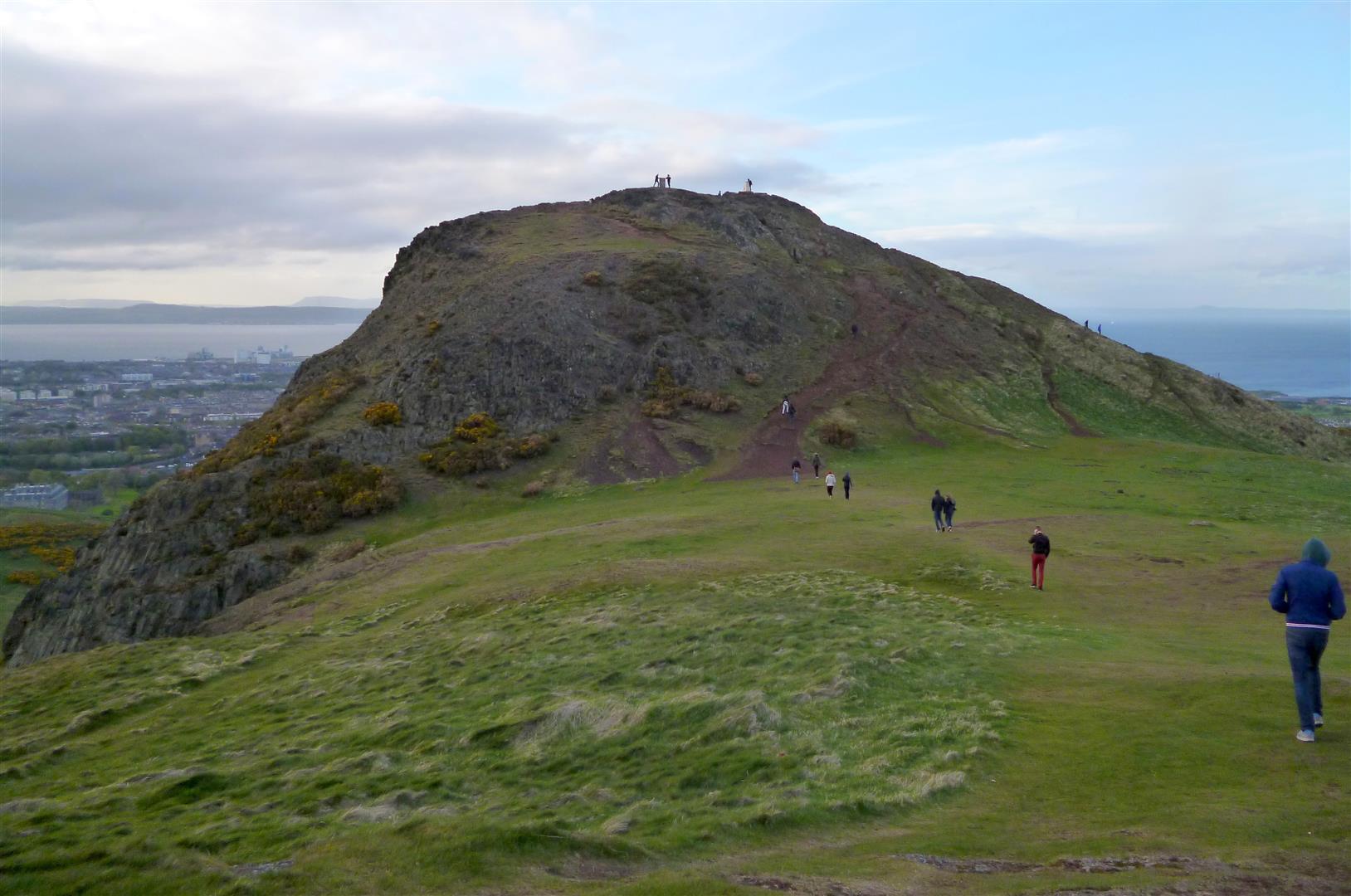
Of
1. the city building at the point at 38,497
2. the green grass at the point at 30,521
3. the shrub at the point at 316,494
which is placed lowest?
the city building at the point at 38,497

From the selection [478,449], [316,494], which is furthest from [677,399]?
[316,494]

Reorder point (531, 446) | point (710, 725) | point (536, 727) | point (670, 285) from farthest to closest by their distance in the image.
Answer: point (670, 285)
point (531, 446)
point (536, 727)
point (710, 725)

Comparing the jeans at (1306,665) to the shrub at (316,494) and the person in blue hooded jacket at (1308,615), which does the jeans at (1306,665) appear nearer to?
the person in blue hooded jacket at (1308,615)

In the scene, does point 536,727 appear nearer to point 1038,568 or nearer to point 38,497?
point 1038,568

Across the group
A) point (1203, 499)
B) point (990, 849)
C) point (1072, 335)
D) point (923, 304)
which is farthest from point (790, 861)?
point (1072, 335)

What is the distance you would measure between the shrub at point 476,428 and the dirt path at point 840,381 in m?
12.9

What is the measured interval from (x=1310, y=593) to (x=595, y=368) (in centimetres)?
4805

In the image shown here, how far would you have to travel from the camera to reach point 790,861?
8.95m

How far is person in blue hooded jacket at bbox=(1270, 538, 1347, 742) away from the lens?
11109 millimetres

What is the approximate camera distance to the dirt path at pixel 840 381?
163ft

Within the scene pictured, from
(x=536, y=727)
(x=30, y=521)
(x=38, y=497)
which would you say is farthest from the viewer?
(x=38, y=497)

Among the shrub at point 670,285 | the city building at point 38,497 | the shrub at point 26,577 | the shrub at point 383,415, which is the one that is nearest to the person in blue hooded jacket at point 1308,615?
the shrub at point 383,415

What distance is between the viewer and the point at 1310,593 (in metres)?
11.2

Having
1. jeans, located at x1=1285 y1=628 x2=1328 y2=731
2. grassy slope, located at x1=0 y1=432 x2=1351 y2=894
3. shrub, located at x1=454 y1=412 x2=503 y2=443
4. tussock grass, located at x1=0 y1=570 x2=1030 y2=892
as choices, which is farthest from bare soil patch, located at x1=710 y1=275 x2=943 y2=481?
jeans, located at x1=1285 y1=628 x2=1328 y2=731
